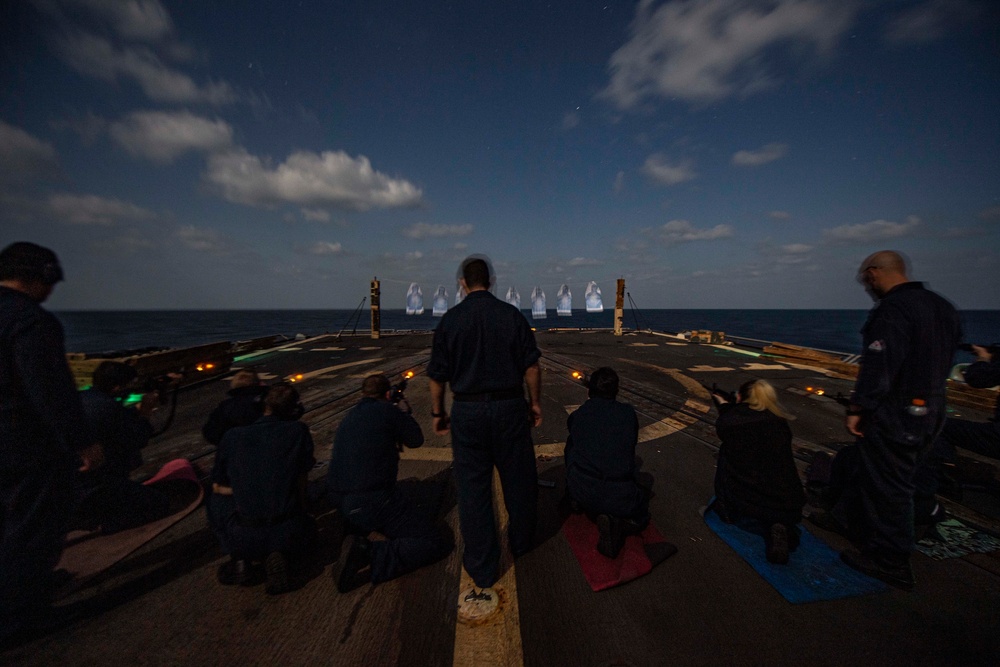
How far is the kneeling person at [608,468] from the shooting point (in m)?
2.79

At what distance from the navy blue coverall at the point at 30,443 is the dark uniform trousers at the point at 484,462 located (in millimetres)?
2398

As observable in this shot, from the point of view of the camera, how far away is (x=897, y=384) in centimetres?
258

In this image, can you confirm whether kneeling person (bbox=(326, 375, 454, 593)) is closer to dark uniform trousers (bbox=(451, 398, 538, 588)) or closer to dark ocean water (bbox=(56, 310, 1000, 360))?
dark uniform trousers (bbox=(451, 398, 538, 588))

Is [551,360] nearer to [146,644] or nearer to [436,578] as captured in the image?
[436,578]

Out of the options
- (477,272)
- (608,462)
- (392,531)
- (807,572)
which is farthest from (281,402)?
(807,572)

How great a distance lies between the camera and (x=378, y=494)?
2.66 m

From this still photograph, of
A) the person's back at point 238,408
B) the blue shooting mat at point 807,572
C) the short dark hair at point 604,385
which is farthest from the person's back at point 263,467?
the blue shooting mat at point 807,572

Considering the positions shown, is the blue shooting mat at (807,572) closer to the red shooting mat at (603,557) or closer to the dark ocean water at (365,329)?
the red shooting mat at (603,557)

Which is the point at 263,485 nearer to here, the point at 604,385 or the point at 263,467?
the point at 263,467

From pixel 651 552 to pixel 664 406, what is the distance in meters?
4.54

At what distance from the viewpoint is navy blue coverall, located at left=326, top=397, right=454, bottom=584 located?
2621 millimetres

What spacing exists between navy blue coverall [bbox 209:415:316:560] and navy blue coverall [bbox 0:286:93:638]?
0.83m

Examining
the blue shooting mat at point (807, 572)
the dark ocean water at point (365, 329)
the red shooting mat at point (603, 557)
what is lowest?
the dark ocean water at point (365, 329)

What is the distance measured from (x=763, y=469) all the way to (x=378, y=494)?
3013mm
